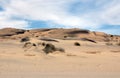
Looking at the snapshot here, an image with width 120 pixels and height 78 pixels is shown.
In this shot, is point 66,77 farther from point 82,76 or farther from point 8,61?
point 8,61

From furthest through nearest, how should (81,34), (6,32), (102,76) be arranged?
1. (6,32)
2. (81,34)
3. (102,76)

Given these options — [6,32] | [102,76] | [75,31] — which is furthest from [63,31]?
[102,76]

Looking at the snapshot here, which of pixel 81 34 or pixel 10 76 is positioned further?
pixel 81 34

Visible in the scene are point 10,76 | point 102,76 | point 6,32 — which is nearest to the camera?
point 10,76

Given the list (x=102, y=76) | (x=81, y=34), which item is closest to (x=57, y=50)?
(x=102, y=76)

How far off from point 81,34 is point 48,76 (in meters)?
57.4

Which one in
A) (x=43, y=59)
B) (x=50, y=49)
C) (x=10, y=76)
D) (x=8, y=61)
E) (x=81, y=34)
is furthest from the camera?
(x=81, y=34)

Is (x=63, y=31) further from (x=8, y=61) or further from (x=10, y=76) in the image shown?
(x=10, y=76)

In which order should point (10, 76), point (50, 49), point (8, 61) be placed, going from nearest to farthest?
point (10, 76) → point (8, 61) → point (50, 49)

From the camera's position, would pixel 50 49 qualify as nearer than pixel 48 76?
No

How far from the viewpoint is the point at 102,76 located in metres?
10.6

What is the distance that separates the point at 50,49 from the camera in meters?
20.2

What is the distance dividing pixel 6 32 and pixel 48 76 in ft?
212

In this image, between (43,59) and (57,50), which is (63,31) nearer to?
(57,50)
